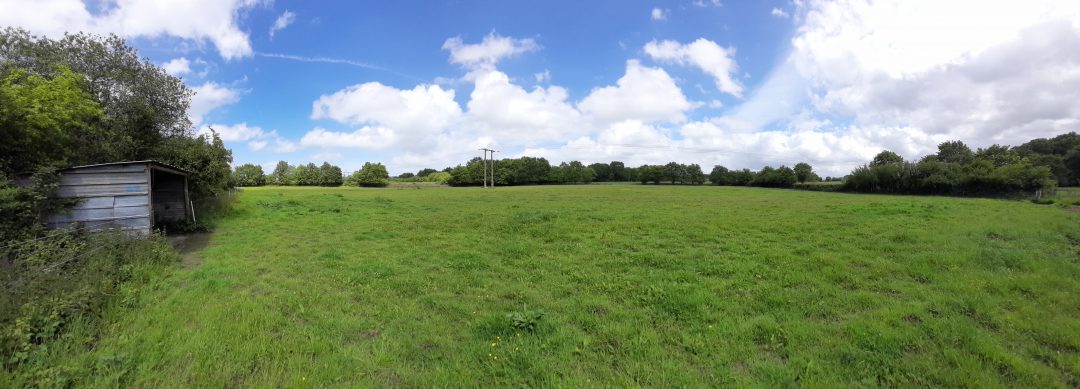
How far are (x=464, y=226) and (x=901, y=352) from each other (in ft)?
43.8

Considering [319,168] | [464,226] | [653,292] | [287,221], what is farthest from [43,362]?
[319,168]

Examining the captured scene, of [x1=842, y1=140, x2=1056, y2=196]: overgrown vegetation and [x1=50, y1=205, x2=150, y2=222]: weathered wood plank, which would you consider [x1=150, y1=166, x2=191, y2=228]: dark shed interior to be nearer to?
[x1=50, y1=205, x2=150, y2=222]: weathered wood plank

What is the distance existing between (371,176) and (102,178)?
10848 centimetres

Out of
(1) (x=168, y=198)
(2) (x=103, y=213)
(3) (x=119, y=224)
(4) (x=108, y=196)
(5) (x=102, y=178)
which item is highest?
(5) (x=102, y=178)

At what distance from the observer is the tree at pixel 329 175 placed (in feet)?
388

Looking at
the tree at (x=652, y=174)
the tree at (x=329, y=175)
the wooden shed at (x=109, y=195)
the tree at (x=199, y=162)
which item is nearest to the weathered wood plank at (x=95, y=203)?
the wooden shed at (x=109, y=195)

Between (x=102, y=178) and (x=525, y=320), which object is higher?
(x=102, y=178)

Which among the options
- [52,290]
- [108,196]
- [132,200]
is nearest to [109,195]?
[108,196]

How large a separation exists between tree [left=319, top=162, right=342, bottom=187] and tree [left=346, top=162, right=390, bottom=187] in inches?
173

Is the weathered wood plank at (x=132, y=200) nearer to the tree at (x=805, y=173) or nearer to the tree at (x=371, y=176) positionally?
the tree at (x=371, y=176)

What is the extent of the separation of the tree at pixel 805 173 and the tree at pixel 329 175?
128420 mm

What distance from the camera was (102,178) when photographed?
11.1 metres

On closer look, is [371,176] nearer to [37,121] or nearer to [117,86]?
[117,86]

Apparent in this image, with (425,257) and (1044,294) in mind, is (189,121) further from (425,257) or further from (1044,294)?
(1044,294)
